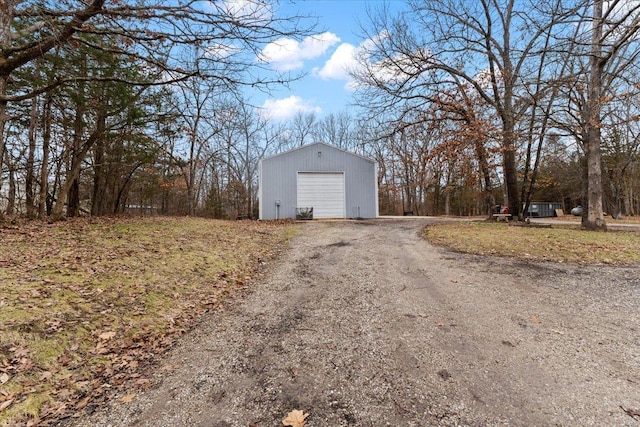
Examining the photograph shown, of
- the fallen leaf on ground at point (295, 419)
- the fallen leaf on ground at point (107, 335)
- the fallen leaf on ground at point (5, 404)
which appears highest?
the fallen leaf on ground at point (107, 335)

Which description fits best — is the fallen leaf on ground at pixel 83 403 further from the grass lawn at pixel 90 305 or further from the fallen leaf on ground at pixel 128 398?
the fallen leaf on ground at pixel 128 398

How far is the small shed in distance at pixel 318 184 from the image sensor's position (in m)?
14.6

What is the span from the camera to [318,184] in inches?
591

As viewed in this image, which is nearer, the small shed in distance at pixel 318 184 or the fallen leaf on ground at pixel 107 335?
the fallen leaf on ground at pixel 107 335

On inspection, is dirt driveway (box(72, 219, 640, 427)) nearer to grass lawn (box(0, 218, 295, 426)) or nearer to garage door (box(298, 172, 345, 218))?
grass lawn (box(0, 218, 295, 426))

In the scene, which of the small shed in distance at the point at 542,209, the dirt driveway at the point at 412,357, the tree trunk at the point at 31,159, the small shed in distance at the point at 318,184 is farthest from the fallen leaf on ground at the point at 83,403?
the small shed in distance at the point at 542,209

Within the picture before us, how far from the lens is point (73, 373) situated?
8.08 ft

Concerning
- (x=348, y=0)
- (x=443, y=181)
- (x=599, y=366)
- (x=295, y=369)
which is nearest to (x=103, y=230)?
(x=295, y=369)

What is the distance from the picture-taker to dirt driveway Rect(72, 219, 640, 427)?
2021mm

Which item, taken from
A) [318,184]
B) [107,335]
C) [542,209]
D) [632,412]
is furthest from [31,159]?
[542,209]

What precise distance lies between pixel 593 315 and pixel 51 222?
1103cm

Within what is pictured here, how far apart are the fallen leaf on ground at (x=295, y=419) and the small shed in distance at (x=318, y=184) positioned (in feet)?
41.6

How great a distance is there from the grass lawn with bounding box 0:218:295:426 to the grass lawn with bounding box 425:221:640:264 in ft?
16.5

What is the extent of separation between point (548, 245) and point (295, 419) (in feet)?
24.4
